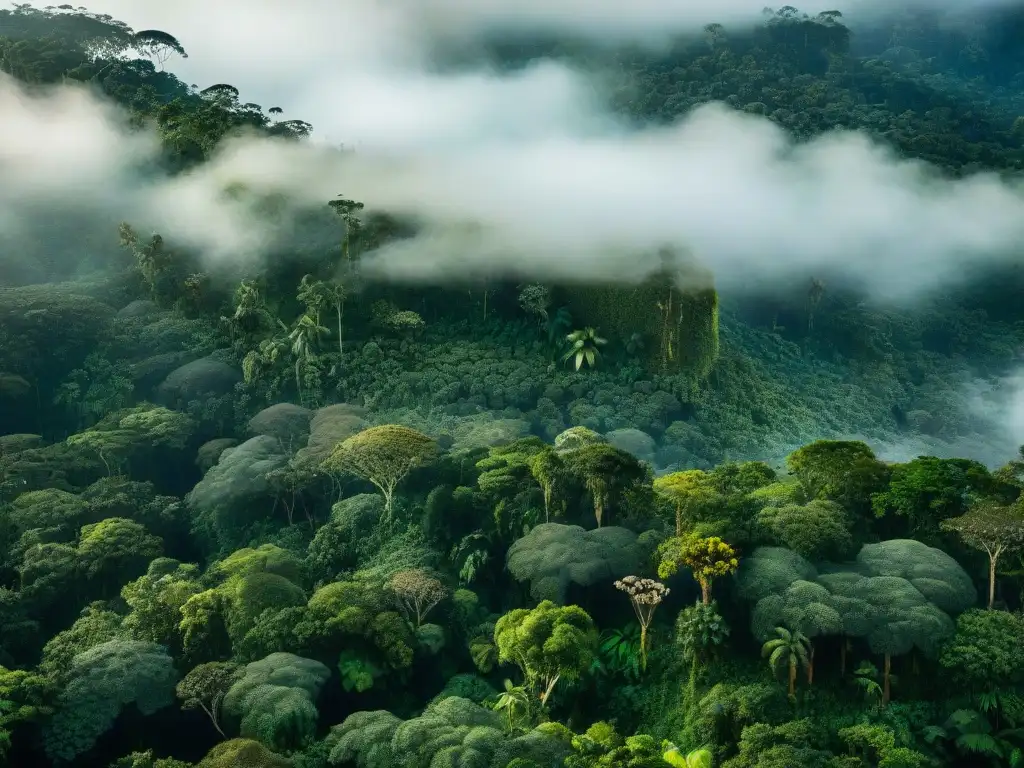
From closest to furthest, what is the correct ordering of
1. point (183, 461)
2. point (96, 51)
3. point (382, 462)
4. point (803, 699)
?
point (803, 699), point (382, 462), point (183, 461), point (96, 51)

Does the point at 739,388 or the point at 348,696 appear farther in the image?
the point at 739,388

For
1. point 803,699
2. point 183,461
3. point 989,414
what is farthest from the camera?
point 989,414

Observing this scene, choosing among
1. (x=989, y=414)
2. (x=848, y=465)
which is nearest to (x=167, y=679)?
(x=848, y=465)

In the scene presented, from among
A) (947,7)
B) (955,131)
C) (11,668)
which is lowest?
(11,668)

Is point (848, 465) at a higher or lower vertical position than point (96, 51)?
lower

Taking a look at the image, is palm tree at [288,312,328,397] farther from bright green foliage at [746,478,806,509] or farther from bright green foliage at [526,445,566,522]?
bright green foliage at [746,478,806,509]

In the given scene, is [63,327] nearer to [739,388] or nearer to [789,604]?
[739,388]

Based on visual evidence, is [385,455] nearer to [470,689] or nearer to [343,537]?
[343,537]

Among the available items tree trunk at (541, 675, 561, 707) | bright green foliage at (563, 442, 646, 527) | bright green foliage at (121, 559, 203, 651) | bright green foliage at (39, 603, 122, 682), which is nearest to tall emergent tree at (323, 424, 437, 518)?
bright green foliage at (563, 442, 646, 527)
